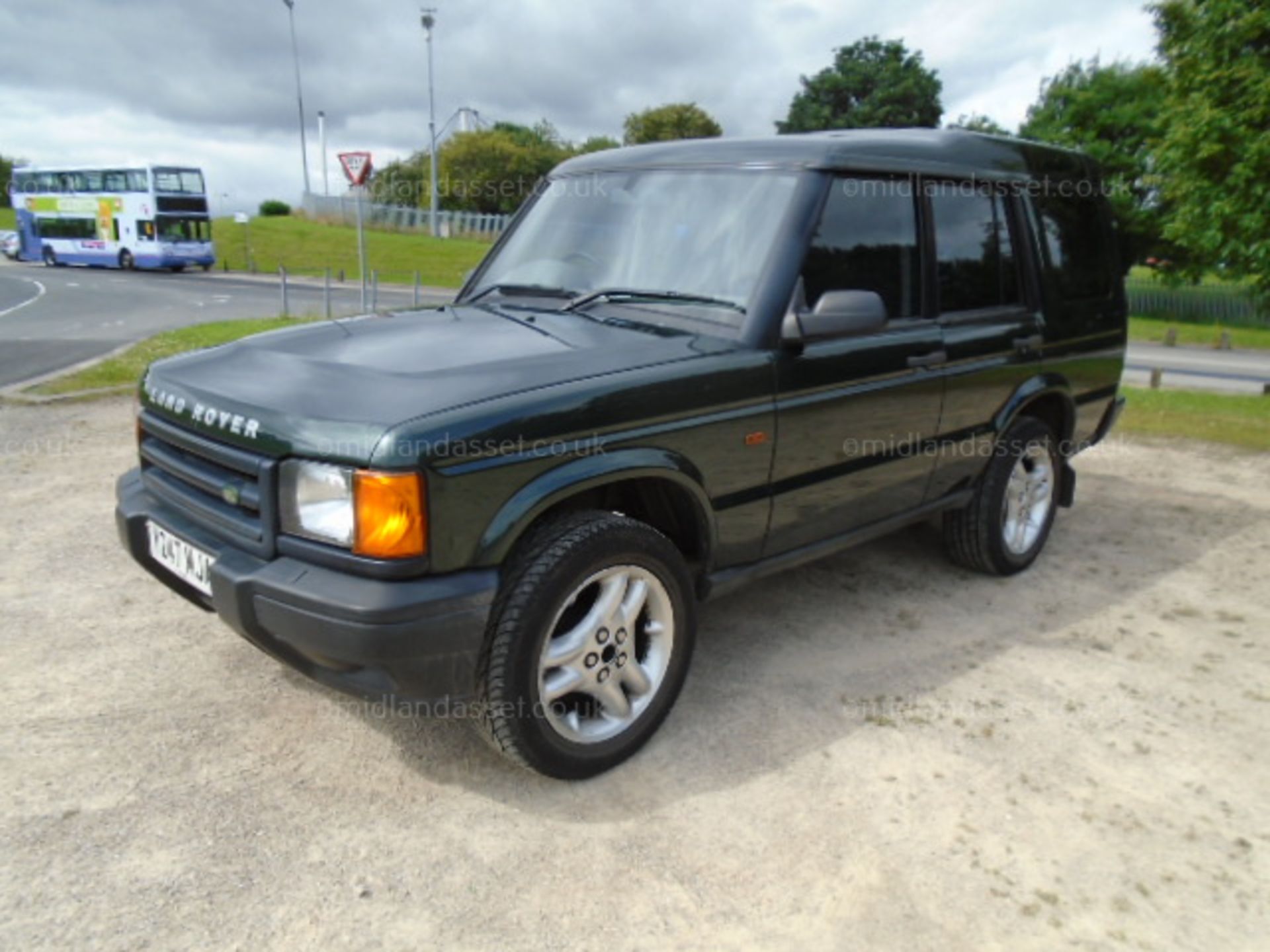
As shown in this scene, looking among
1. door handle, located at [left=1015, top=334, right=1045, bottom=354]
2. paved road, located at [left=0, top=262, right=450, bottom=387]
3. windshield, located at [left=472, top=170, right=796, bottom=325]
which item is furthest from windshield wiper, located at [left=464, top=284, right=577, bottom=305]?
paved road, located at [left=0, top=262, right=450, bottom=387]

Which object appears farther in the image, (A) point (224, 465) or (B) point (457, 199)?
(B) point (457, 199)

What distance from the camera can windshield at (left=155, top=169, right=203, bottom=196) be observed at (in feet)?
107

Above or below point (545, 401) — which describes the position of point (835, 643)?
below

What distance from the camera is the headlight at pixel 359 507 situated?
229 centimetres

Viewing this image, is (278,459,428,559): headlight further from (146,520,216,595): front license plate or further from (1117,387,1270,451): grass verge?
(1117,387,1270,451): grass verge

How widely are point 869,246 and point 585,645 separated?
74.5 inches

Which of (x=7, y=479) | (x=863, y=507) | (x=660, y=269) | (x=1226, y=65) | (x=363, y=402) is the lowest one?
(x=7, y=479)

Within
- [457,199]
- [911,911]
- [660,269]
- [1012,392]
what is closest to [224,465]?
Answer: [660,269]

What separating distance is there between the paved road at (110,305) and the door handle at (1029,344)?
568cm

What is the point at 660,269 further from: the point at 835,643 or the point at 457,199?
the point at 457,199

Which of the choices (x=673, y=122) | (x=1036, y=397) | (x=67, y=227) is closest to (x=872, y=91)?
(x=673, y=122)

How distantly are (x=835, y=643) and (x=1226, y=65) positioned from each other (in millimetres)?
12623

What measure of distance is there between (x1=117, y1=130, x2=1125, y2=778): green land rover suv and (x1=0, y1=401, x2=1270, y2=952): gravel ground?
14.6 inches

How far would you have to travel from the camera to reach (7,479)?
5.67 metres
